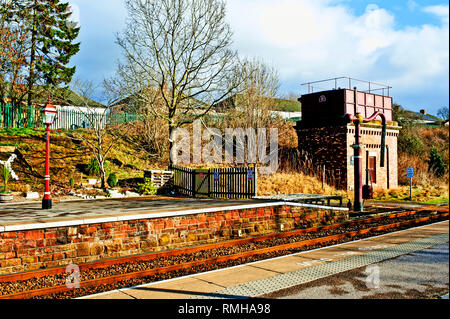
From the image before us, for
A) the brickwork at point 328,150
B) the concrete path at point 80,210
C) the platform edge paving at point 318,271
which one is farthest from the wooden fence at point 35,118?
the platform edge paving at point 318,271

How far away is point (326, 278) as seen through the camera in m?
5.80

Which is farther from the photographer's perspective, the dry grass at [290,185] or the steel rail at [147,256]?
the dry grass at [290,185]

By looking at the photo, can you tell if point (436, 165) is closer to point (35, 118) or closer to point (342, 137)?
point (342, 137)

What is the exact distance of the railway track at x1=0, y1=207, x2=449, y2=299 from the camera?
5902mm

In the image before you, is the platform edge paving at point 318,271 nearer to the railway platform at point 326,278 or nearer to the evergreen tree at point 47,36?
the railway platform at point 326,278

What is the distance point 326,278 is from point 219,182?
11.5m

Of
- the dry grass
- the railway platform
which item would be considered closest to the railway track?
the railway platform

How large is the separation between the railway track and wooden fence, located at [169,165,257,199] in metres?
5.33

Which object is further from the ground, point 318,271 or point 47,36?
point 47,36

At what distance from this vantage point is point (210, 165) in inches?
1072

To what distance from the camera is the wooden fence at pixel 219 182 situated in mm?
16156

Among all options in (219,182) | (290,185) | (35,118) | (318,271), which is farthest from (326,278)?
(35,118)
